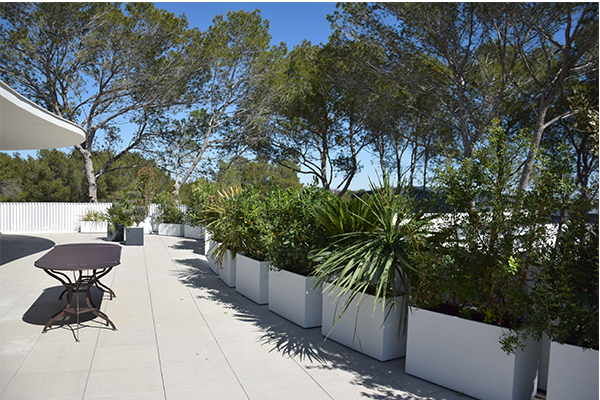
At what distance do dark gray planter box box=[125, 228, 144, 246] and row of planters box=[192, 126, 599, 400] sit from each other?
915cm

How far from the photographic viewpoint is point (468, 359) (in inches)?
123

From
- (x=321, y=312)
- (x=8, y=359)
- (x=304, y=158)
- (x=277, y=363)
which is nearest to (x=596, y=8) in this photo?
(x=321, y=312)

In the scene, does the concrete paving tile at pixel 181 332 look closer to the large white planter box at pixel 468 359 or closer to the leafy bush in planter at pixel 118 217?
the large white planter box at pixel 468 359

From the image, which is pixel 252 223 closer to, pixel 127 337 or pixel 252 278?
pixel 252 278

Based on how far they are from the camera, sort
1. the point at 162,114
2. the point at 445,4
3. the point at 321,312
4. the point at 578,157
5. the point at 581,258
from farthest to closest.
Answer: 1. the point at 162,114
2. the point at 578,157
3. the point at 445,4
4. the point at 321,312
5. the point at 581,258

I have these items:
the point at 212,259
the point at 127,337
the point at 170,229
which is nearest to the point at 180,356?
the point at 127,337

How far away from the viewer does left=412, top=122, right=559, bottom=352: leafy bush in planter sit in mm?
2961

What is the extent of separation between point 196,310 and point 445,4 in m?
9.86

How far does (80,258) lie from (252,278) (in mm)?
2217

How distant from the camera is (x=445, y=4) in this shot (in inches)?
417

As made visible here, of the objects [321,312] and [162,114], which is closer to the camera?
[321,312]

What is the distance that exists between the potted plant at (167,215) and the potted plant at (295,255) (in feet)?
37.7

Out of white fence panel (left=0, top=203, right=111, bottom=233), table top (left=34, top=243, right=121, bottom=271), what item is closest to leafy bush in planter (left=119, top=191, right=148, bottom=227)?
white fence panel (left=0, top=203, right=111, bottom=233)

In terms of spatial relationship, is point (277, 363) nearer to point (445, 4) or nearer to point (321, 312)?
point (321, 312)
